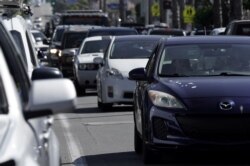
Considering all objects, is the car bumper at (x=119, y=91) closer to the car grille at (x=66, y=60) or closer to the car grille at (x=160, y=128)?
the car grille at (x=160, y=128)

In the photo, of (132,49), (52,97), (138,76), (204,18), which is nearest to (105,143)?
(138,76)

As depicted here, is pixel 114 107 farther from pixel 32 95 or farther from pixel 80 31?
pixel 32 95

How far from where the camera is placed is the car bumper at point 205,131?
10.6 meters

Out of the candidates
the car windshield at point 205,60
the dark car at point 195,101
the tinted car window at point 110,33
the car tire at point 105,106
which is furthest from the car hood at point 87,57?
the dark car at point 195,101

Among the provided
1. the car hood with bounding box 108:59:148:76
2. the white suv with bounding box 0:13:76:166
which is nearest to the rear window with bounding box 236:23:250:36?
the car hood with bounding box 108:59:148:76

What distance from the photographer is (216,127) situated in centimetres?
1060

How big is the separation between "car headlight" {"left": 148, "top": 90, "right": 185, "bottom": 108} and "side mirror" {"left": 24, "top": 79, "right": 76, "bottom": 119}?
5499 millimetres

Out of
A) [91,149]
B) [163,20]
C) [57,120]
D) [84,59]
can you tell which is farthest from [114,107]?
[163,20]

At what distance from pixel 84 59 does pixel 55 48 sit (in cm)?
801

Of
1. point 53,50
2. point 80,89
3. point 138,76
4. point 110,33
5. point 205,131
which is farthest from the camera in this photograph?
point 53,50

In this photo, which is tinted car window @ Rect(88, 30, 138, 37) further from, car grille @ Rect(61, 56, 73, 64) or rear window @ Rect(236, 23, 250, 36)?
rear window @ Rect(236, 23, 250, 36)

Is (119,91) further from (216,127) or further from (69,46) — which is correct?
(69,46)

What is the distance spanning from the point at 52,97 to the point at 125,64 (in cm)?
1461

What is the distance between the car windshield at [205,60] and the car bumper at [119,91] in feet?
23.7
